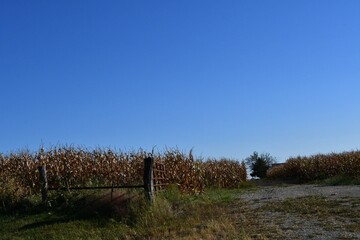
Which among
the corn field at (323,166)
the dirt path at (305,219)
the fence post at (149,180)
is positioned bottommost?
the dirt path at (305,219)

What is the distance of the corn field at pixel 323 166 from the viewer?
35844mm

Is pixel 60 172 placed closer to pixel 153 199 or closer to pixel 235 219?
pixel 153 199

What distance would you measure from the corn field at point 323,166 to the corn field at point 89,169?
15182mm

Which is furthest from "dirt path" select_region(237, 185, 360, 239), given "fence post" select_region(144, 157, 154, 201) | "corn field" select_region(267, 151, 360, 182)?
"corn field" select_region(267, 151, 360, 182)

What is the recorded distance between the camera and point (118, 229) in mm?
13070

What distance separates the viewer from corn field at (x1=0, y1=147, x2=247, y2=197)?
65.3 ft

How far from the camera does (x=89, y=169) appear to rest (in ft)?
69.5

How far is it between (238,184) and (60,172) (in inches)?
736

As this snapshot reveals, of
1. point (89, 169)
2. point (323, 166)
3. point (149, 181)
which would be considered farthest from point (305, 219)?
point (323, 166)

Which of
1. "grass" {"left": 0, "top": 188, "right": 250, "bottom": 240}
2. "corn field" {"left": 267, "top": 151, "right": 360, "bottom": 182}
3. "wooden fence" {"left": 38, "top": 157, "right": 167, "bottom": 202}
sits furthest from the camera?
"corn field" {"left": 267, "top": 151, "right": 360, "bottom": 182}

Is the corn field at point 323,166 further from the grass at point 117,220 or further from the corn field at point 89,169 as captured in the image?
the grass at point 117,220

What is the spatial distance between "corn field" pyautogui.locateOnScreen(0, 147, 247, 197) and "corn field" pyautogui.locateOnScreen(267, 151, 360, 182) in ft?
49.8

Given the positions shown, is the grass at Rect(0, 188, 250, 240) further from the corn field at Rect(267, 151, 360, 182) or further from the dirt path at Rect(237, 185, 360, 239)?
the corn field at Rect(267, 151, 360, 182)

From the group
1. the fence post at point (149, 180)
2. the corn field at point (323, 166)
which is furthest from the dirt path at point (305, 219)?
the corn field at point (323, 166)
